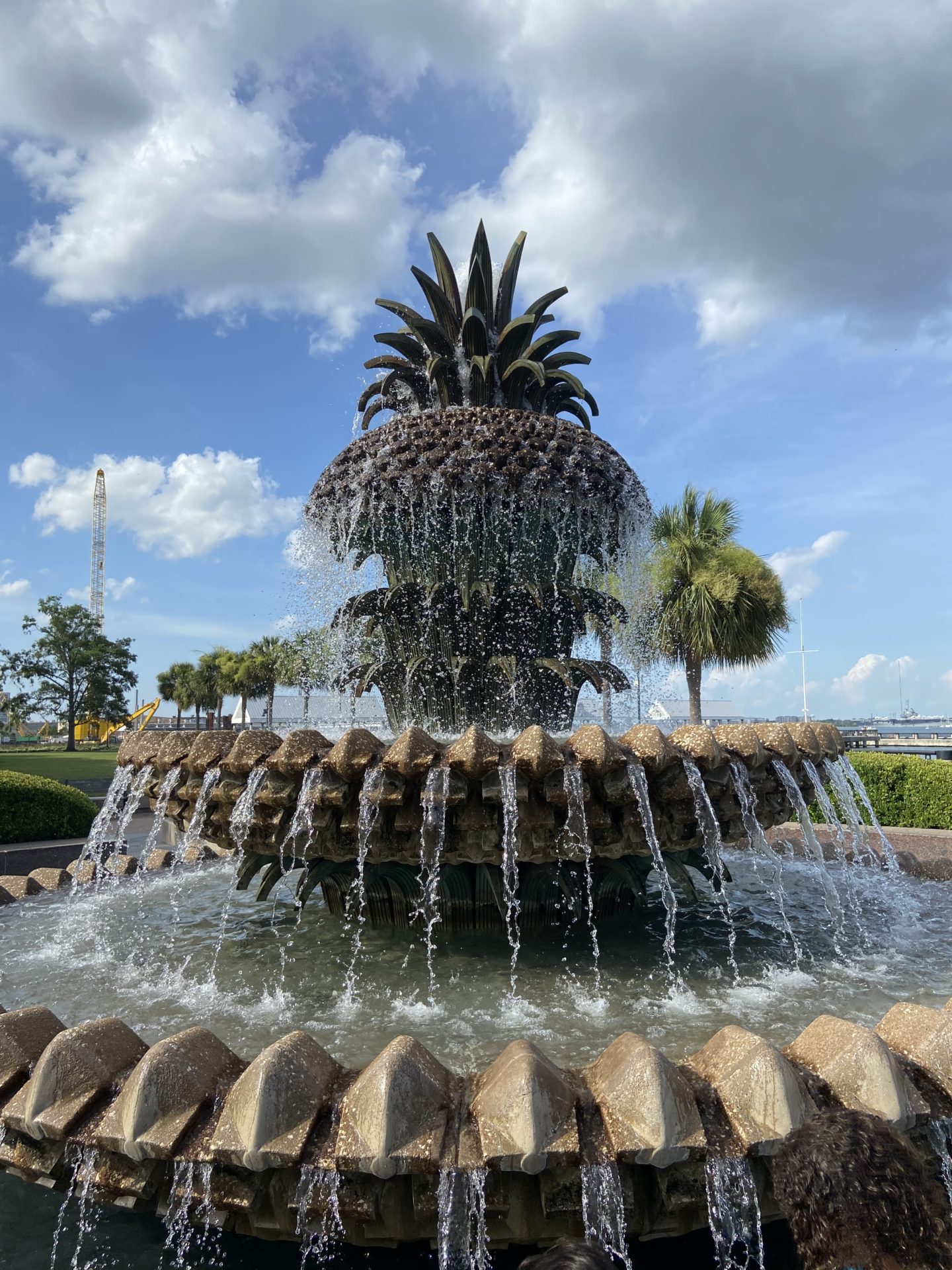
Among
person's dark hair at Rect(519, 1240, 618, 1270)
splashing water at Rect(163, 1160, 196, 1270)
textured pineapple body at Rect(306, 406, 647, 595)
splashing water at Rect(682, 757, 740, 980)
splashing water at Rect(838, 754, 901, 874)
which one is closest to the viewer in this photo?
person's dark hair at Rect(519, 1240, 618, 1270)

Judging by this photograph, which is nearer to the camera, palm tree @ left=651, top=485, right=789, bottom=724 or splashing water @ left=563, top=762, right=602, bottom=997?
splashing water @ left=563, top=762, right=602, bottom=997

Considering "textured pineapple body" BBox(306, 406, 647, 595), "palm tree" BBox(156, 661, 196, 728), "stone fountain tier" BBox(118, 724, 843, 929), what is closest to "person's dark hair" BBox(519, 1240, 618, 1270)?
"stone fountain tier" BBox(118, 724, 843, 929)

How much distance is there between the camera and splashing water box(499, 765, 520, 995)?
4.30 m

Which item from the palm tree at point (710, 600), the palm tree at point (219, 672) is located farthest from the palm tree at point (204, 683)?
the palm tree at point (710, 600)

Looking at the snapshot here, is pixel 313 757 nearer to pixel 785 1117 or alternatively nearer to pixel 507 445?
pixel 785 1117

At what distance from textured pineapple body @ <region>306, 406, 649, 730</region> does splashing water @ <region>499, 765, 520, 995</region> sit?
1.96m

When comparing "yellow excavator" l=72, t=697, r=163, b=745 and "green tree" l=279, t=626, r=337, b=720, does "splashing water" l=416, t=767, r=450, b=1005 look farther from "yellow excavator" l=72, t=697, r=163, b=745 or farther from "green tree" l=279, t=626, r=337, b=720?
"yellow excavator" l=72, t=697, r=163, b=745

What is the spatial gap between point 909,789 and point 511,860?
444 inches

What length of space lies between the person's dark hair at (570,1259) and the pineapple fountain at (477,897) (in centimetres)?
98

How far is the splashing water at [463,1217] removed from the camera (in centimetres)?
260

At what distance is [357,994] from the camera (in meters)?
4.61

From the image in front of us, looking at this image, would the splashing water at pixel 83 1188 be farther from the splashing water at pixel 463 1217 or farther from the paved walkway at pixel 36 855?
the paved walkway at pixel 36 855

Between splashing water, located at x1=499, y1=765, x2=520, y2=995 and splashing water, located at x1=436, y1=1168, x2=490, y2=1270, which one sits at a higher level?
splashing water, located at x1=499, y1=765, x2=520, y2=995

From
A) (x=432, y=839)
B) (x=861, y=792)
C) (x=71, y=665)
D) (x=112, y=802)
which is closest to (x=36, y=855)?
(x=112, y=802)
